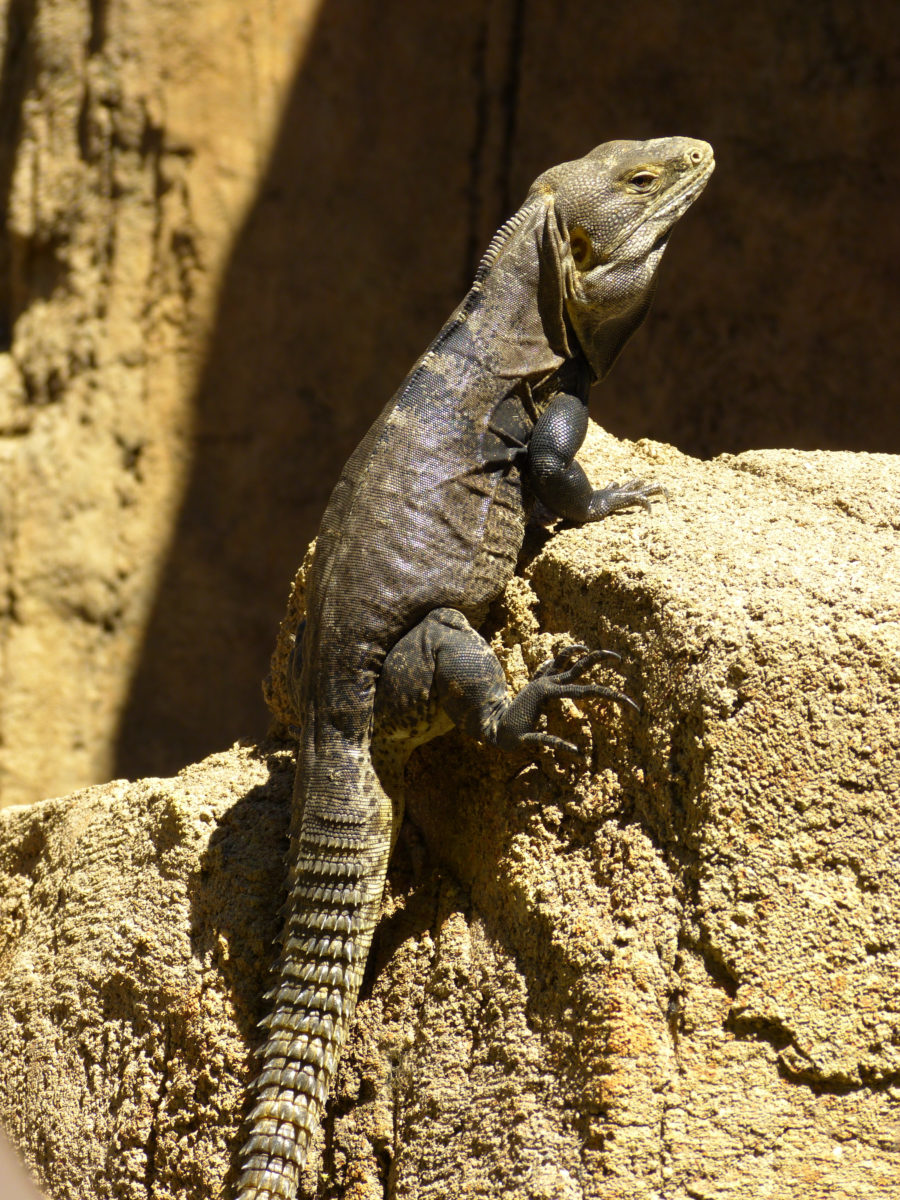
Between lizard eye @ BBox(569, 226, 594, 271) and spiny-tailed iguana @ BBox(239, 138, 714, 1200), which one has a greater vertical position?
lizard eye @ BBox(569, 226, 594, 271)

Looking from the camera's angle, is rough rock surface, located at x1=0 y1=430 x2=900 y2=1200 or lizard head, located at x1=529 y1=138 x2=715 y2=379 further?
lizard head, located at x1=529 y1=138 x2=715 y2=379

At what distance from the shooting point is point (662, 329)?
781cm

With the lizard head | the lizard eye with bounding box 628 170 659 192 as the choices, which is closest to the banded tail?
the lizard head

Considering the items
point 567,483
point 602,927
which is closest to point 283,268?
point 567,483

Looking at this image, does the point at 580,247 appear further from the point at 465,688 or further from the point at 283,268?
the point at 283,268

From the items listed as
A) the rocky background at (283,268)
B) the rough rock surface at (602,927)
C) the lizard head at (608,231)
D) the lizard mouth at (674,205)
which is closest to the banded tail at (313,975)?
the rough rock surface at (602,927)

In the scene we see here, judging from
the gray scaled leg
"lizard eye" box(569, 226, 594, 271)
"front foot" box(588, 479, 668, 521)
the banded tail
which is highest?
"lizard eye" box(569, 226, 594, 271)

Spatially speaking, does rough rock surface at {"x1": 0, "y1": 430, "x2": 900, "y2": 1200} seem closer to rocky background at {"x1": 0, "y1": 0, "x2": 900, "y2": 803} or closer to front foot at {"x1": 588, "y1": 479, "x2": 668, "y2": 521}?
front foot at {"x1": 588, "y1": 479, "x2": 668, "y2": 521}

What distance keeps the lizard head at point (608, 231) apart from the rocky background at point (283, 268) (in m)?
3.76

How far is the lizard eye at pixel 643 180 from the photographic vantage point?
3777 millimetres

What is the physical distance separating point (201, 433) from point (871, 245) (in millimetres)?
4502

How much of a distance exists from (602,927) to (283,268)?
5.40 metres

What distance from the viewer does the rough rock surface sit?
8.65 feet

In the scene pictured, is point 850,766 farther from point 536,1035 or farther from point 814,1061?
point 536,1035
